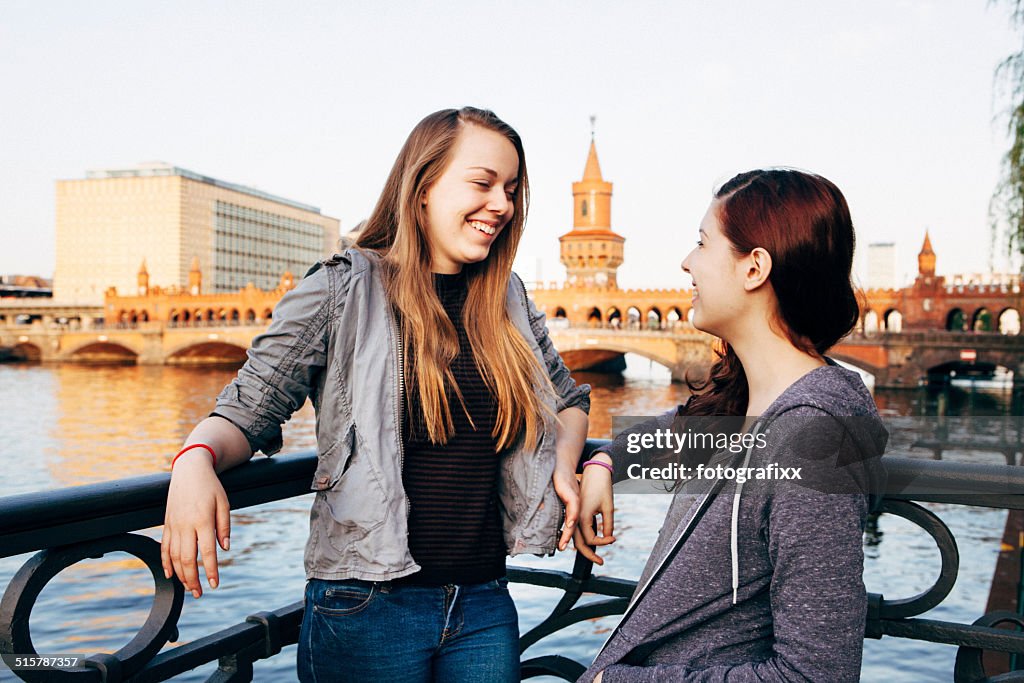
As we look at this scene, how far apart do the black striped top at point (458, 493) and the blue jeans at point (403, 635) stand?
37mm

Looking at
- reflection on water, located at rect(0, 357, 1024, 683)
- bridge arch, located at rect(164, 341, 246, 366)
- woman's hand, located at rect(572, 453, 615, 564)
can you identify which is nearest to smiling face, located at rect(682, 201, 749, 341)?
woman's hand, located at rect(572, 453, 615, 564)

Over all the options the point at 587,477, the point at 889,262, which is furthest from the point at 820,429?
the point at 889,262

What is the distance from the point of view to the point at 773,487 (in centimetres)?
110

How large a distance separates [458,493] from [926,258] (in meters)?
44.6

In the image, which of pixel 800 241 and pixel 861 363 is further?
pixel 861 363

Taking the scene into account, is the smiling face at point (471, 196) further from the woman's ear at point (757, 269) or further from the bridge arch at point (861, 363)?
the bridge arch at point (861, 363)

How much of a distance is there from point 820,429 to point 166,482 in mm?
945

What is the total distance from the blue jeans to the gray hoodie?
1.09ft

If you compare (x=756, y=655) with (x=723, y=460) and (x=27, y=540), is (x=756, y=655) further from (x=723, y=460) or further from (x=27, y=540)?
(x=27, y=540)

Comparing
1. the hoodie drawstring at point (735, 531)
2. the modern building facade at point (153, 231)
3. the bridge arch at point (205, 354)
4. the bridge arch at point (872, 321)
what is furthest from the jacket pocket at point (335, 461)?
the modern building facade at point (153, 231)

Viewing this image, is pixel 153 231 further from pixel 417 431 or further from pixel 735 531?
pixel 735 531

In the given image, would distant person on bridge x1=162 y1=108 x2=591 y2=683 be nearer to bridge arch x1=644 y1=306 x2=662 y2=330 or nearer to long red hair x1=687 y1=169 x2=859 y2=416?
long red hair x1=687 y1=169 x2=859 y2=416

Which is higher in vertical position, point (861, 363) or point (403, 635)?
point (403, 635)

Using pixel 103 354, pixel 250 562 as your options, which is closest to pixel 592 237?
pixel 103 354
